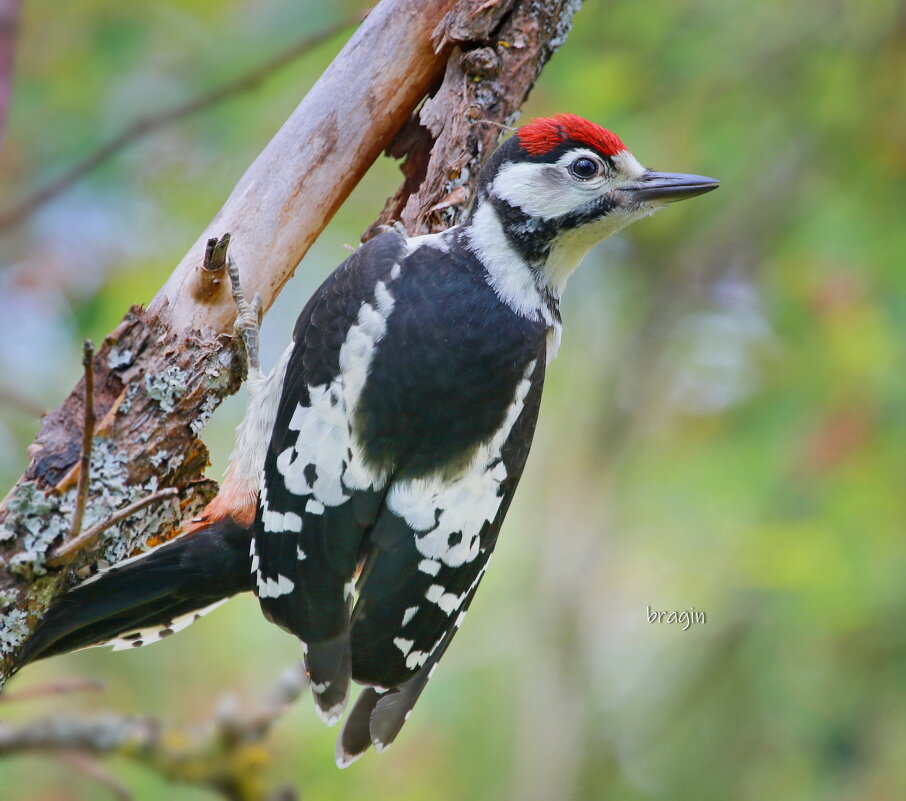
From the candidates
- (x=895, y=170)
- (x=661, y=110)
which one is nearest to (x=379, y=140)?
(x=661, y=110)

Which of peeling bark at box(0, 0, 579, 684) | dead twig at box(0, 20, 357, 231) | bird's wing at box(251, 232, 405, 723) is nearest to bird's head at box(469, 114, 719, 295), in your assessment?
peeling bark at box(0, 0, 579, 684)

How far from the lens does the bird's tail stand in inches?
87.0

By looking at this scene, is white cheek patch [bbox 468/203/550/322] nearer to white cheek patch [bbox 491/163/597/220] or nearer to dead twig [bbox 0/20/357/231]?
white cheek patch [bbox 491/163/597/220]

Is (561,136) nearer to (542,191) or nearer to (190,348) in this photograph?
(542,191)

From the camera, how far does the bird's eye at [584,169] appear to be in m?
2.66

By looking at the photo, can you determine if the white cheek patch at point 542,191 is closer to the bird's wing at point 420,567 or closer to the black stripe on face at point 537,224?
the black stripe on face at point 537,224

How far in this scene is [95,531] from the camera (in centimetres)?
177

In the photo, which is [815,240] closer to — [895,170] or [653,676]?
[895,170]

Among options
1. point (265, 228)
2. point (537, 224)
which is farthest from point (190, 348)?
point (537, 224)

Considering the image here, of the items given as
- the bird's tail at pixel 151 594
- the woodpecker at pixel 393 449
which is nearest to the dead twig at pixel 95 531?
the bird's tail at pixel 151 594

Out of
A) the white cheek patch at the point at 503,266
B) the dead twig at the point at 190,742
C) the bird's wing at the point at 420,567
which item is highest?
the white cheek patch at the point at 503,266

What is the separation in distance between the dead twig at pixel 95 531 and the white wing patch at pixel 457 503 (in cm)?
77

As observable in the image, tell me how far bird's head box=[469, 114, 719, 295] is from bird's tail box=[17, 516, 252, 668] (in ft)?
3.44

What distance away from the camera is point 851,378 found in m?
4.45
